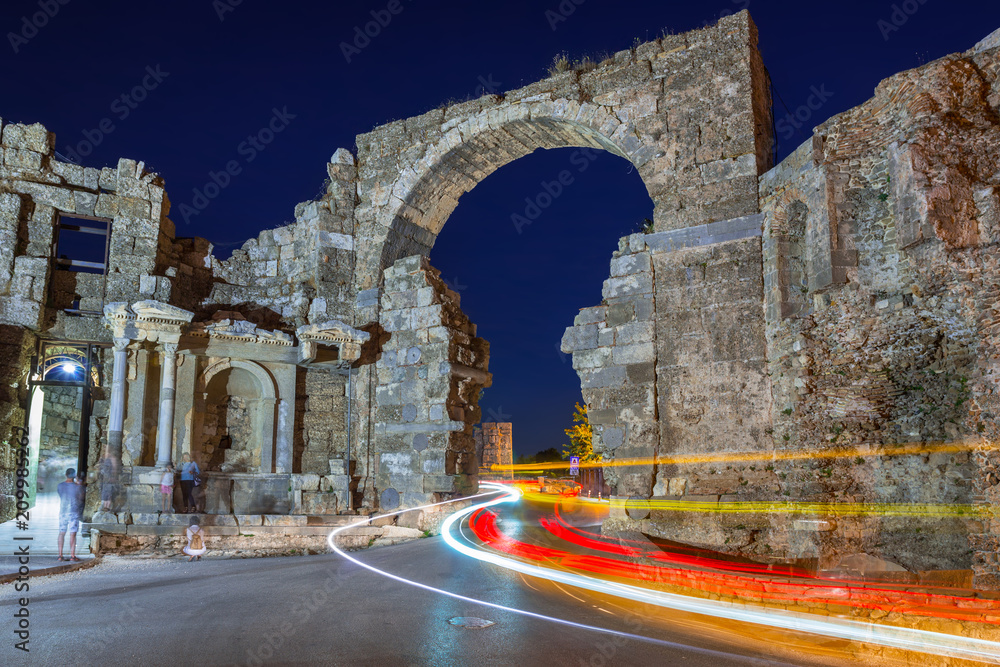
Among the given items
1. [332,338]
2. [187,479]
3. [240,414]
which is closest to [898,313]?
[332,338]

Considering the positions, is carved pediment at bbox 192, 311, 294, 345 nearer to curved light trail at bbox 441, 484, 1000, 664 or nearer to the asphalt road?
the asphalt road

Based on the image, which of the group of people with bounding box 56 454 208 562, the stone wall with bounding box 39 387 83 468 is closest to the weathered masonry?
the group of people with bounding box 56 454 208 562

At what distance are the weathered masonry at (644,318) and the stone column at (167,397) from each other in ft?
0.11

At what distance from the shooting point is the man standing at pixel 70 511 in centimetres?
884

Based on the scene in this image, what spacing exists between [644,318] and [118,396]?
8220mm

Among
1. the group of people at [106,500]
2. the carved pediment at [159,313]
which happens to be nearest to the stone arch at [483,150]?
the carved pediment at [159,313]

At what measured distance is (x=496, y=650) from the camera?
4.79m

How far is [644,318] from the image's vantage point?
1011 centimetres

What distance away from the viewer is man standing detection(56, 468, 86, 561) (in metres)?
8.84

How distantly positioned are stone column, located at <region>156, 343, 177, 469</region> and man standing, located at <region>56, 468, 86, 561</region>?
5.53ft

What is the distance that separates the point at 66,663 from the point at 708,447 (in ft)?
24.0

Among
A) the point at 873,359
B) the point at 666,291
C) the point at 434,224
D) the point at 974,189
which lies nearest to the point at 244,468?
the point at 434,224

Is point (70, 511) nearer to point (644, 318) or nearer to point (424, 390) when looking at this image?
point (424, 390)
